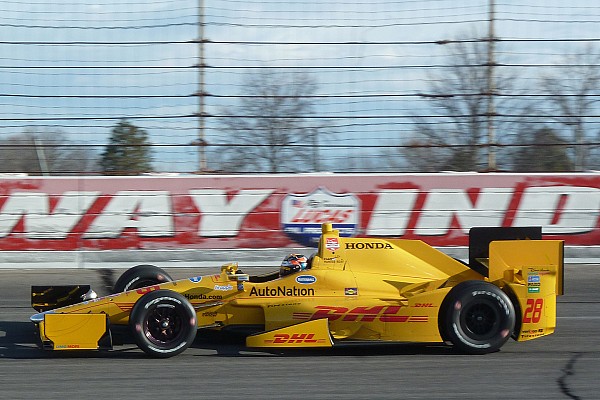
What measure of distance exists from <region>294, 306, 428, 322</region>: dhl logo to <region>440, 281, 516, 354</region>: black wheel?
0.24m

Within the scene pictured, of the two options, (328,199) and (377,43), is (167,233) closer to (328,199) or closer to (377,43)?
(328,199)

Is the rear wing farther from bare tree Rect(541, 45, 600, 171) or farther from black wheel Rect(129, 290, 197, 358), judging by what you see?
bare tree Rect(541, 45, 600, 171)

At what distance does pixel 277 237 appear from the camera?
13.5m

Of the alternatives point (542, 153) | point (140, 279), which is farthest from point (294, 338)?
point (542, 153)

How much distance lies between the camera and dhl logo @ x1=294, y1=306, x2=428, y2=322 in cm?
746

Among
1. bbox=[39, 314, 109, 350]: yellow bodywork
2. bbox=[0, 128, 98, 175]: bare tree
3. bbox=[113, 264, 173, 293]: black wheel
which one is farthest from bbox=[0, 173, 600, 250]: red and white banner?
bbox=[39, 314, 109, 350]: yellow bodywork

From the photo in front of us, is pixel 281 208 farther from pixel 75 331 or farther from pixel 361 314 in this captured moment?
pixel 75 331

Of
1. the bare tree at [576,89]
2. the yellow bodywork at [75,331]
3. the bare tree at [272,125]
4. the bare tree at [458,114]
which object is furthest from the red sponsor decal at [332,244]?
the bare tree at [576,89]

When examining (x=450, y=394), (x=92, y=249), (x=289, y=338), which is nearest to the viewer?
(x=450, y=394)

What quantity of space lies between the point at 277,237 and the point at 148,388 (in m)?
7.11

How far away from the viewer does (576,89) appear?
13.9 metres

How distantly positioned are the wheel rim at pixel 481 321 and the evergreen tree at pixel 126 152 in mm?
7509

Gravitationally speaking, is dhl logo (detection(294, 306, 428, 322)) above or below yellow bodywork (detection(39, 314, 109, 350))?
above

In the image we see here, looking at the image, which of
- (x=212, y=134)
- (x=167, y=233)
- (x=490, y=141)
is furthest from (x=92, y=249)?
(x=490, y=141)
